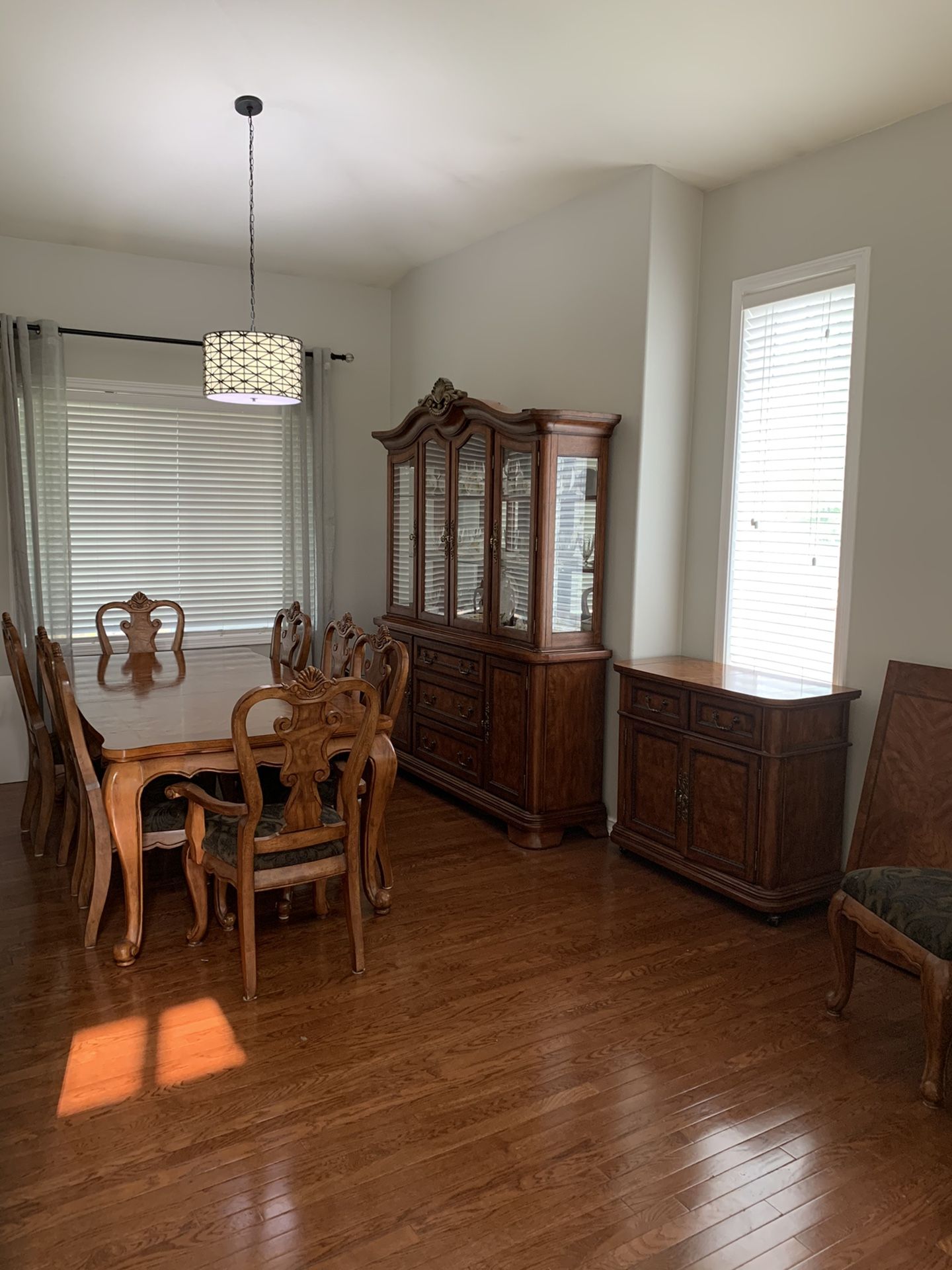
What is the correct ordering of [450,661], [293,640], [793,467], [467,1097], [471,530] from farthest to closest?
[450,661], [471,530], [293,640], [793,467], [467,1097]

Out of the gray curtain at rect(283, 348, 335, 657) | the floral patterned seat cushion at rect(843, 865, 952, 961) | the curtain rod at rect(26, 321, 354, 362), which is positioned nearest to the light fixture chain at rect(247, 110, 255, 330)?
the curtain rod at rect(26, 321, 354, 362)

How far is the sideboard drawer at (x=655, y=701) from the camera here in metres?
3.67

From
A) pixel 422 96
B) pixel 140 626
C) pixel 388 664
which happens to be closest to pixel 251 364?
pixel 422 96

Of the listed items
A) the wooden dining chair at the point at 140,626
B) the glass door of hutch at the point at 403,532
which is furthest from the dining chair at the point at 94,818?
the glass door of hutch at the point at 403,532

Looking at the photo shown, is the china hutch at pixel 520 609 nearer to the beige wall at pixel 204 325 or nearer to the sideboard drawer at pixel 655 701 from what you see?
the sideboard drawer at pixel 655 701

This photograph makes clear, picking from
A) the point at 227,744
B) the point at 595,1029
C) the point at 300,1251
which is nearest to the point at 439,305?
the point at 227,744

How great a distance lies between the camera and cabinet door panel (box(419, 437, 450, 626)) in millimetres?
4688

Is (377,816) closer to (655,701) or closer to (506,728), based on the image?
(506,728)

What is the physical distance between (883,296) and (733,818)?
1.98 metres

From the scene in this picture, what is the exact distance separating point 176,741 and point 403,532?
241 cm

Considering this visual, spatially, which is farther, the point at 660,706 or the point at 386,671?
the point at 660,706

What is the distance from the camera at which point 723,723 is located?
3475 millimetres

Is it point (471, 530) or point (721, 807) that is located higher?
point (471, 530)

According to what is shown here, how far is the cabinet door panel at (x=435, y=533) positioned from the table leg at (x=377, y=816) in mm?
1484
